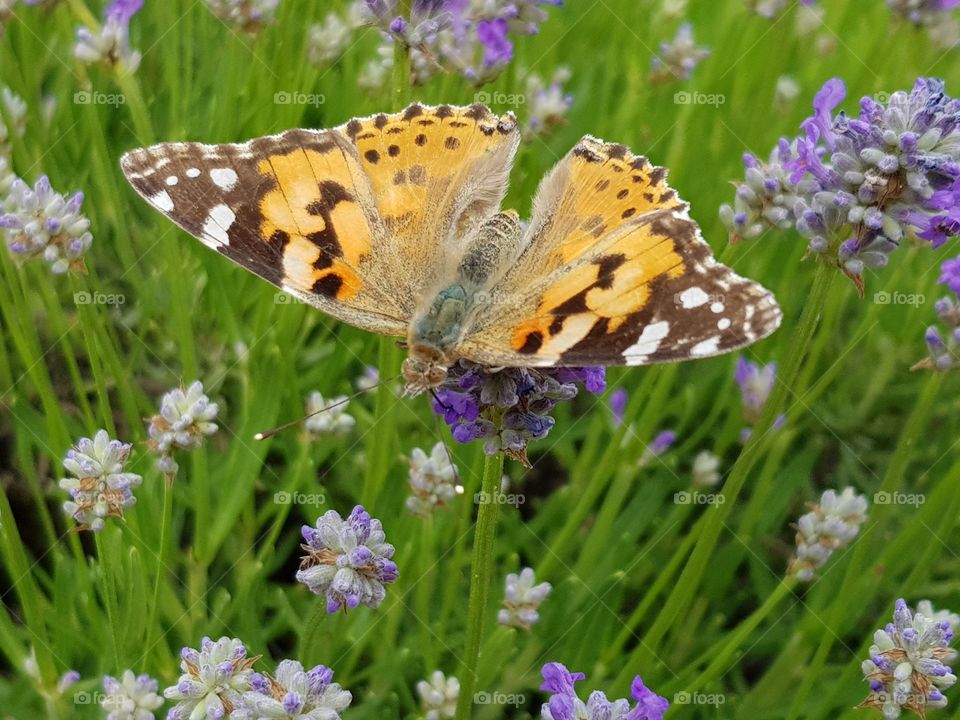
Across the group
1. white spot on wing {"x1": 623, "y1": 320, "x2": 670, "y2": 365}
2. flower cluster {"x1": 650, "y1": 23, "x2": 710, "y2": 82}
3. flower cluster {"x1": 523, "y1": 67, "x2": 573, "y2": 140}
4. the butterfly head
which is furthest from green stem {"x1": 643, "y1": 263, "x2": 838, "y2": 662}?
flower cluster {"x1": 650, "y1": 23, "x2": 710, "y2": 82}

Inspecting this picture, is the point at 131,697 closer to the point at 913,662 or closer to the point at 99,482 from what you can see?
the point at 99,482

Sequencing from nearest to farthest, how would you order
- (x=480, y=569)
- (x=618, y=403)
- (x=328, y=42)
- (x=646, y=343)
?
1. (x=646, y=343)
2. (x=480, y=569)
3. (x=618, y=403)
4. (x=328, y=42)

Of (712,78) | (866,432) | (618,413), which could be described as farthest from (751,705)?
(712,78)

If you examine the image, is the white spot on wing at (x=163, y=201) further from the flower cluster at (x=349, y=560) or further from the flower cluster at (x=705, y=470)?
the flower cluster at (x=705, y=470)

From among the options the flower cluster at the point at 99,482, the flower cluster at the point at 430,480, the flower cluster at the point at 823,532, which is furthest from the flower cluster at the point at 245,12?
the flower cluster at the point at 823,532

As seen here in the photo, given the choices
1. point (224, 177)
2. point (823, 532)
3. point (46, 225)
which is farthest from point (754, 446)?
point (46, 225)

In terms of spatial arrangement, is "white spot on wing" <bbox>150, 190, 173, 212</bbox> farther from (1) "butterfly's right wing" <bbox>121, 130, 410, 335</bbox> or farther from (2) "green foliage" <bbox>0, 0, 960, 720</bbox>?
(2) "green foliage" <bbox>0, 0, 960, 720</bbox>
